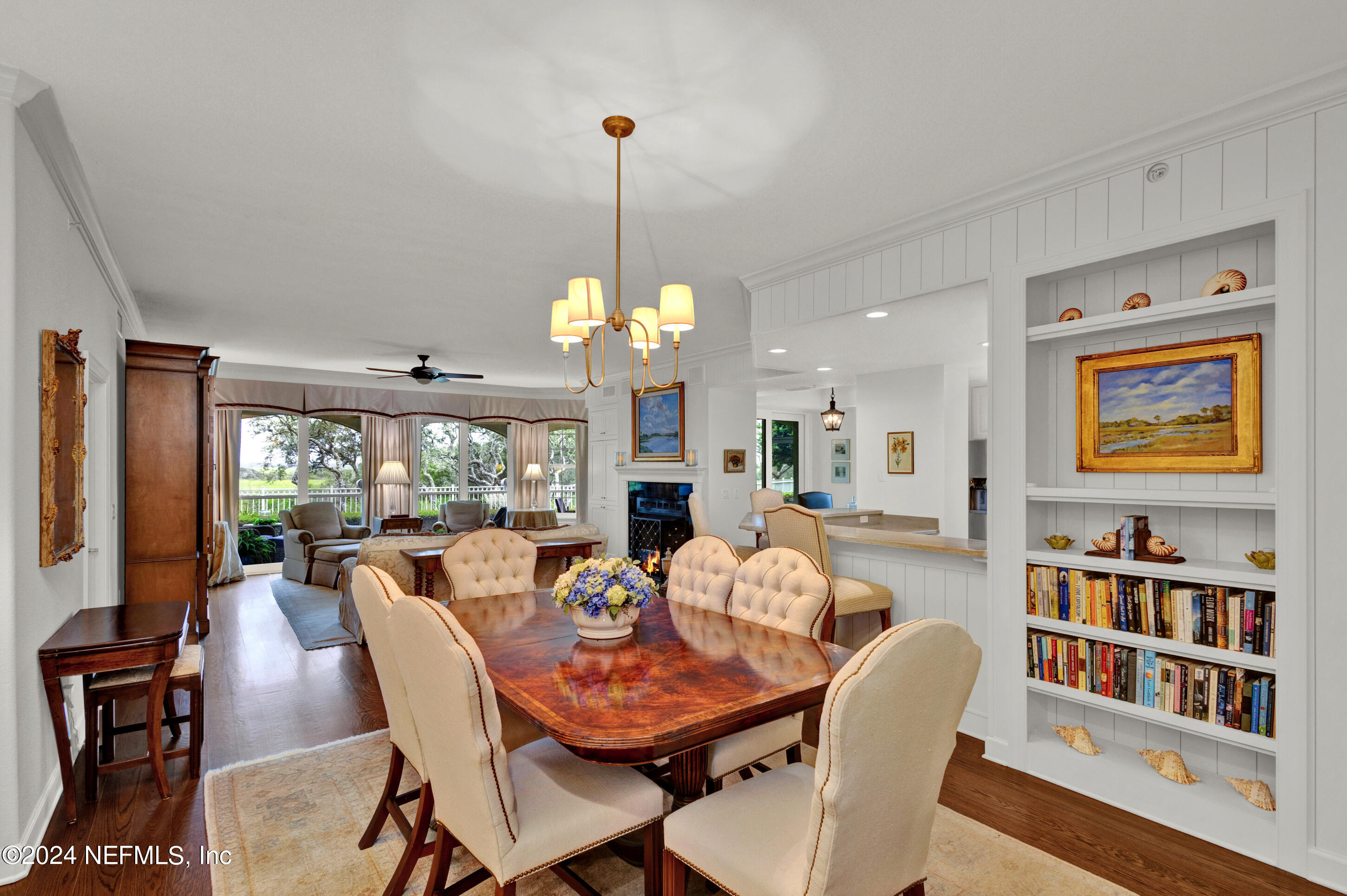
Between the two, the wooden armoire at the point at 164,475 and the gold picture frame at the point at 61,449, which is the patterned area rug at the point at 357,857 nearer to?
the gold picture frame at the point at 61,449

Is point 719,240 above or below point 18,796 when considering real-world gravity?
above

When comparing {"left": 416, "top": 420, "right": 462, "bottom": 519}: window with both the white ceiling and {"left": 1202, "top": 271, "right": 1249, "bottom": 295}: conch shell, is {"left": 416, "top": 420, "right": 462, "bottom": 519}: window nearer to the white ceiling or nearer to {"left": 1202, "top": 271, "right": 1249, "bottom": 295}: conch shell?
the white ceiling

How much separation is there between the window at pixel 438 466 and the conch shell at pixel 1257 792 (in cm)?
911

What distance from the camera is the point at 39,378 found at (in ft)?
8.05

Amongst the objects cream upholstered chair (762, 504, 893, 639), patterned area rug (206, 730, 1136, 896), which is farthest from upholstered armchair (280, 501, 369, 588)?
cream upholstered chair (762, 504, 893, 639)

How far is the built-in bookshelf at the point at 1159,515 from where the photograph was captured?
7.36 feet

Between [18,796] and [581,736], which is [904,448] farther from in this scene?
[18,796]

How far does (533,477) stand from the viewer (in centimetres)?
1052

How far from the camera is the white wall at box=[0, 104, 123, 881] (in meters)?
2.12

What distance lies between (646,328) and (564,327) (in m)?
0.38

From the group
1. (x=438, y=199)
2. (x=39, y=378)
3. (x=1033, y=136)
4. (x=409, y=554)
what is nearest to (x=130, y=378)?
(x=409, y=554)

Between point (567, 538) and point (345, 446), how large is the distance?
5211 millimetres

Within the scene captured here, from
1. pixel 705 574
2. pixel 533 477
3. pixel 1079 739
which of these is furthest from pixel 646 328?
pixel 533 477

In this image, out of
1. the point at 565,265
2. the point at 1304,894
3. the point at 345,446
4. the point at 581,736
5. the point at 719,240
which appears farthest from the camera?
the point at 345,446
